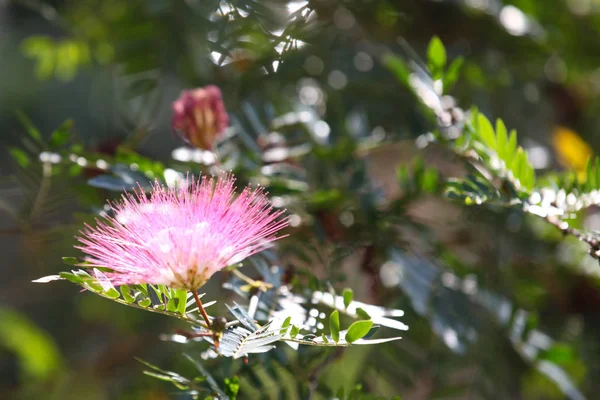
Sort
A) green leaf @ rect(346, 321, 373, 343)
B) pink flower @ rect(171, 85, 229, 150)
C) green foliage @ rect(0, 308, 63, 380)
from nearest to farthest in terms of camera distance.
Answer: green leaf @ rect(346, 321, 373, 343) → pink flower @ rect(171, 85, 229, 150) → green foliage @ rect(0, 308, 63, 380)

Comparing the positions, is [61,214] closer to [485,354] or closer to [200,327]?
[200,327]

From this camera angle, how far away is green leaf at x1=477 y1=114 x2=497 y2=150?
2.02ft

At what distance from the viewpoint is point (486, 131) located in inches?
24.4

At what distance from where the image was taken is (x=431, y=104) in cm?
77

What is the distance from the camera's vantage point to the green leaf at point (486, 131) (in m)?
0.61

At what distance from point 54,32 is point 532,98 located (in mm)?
1345

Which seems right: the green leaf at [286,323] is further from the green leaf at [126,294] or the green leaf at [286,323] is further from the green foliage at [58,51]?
the green foliage at [58,51]

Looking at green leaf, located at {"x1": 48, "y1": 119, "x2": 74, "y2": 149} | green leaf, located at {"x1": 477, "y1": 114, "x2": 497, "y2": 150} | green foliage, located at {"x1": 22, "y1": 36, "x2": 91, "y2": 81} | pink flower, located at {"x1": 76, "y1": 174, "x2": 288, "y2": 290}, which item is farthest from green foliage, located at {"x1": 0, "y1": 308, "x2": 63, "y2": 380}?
green leaf, located at {"x1": 477, "y1": 114, "x2": 497, "y2": 150}

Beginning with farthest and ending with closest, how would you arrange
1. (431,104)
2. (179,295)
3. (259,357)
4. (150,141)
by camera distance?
1. (150,141)
2. (431,104)
3. (259,357)
4. (179,295)

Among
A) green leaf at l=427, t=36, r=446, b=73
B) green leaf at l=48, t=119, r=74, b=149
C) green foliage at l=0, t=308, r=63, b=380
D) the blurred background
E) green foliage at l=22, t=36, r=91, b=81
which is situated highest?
green foliage at l=22, t=36, r=91, b=81

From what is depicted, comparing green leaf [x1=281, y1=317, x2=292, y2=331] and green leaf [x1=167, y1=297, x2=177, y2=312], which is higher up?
green leaf [x1=167, y1=297, x2=177, y2=312]

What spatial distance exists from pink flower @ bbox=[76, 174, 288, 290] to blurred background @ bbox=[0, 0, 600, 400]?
17 cm

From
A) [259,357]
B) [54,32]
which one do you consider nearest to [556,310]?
[259,357]

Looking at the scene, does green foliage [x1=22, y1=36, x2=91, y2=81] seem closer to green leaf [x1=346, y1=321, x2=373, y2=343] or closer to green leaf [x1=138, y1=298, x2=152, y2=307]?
green leaf [x1=138, y1=298, x2=152, y2=307]
